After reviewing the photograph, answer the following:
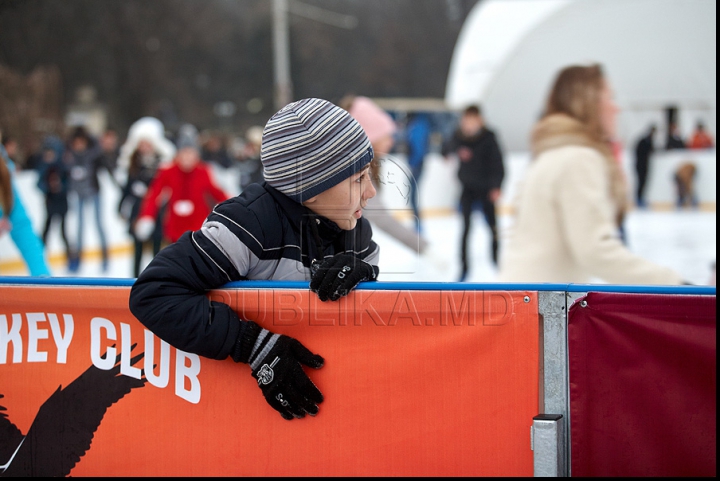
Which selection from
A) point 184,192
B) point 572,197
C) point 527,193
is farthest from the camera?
point 184,192

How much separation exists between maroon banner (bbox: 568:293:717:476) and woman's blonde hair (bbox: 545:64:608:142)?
124 cm

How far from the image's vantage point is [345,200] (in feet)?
5.89

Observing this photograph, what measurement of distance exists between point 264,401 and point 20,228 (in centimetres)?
221

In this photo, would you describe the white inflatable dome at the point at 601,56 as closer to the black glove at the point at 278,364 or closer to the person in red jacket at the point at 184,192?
the person in red jacket at the point at 184,192

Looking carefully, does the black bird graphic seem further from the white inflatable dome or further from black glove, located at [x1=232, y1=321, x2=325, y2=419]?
the white inflatable dome

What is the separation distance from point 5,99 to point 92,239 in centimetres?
258

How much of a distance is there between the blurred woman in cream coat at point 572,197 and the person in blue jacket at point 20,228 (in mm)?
2117

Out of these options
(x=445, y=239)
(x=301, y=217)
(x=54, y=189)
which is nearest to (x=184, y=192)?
(x=54, y=189)

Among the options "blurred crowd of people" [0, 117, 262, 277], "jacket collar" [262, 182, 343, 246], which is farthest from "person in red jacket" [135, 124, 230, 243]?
"jacket collar" [262, 182, 343, 246]

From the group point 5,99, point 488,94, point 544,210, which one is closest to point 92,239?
point 5,99

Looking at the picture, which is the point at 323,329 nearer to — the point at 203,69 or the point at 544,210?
the point at 544,210

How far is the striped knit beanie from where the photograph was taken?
1.71 m

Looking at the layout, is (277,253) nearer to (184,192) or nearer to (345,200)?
(345,200)

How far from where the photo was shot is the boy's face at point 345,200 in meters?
1.79
